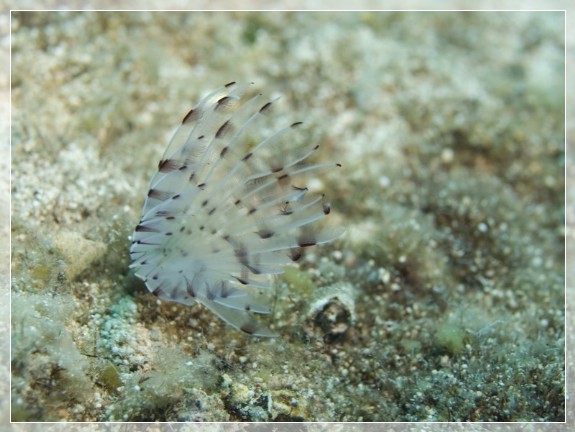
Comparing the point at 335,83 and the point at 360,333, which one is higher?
the point at 335,83

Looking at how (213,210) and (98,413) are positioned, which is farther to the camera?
(213,210)

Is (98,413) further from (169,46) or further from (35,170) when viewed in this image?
(169,46)

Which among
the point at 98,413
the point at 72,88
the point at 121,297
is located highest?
the point at 72,88

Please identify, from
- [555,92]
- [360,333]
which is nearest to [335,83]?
[555,92]

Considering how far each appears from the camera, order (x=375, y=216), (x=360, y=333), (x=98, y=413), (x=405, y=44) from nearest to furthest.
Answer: (x=98, y=413), (x=360, y=333), (x=375, y=216), (x=405, y=44)

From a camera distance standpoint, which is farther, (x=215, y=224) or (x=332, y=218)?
(x=332, y=218)

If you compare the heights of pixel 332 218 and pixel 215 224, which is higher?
pixel 332 218

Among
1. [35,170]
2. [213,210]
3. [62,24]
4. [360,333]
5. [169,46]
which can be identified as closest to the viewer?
[213,210]

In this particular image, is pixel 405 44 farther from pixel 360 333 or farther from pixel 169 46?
pixel 360 333
